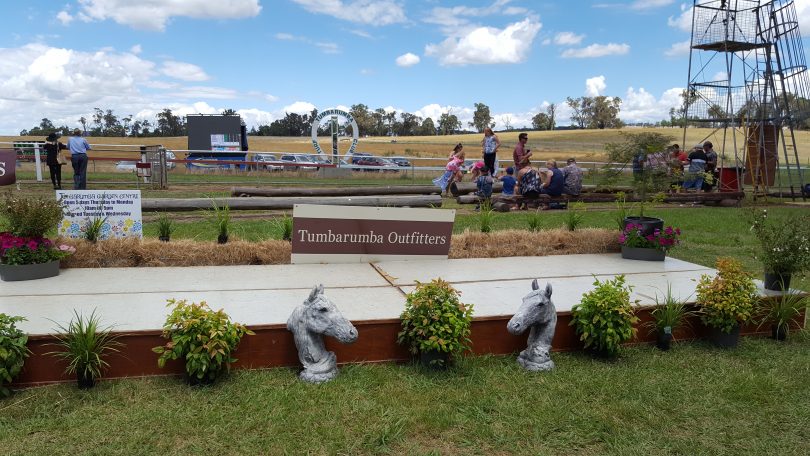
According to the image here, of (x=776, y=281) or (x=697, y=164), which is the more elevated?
(x=697, y=164)

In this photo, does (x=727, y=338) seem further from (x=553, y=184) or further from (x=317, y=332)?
(x=553, y=184)

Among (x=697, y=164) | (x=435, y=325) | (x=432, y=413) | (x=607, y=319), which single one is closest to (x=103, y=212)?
(x=435, y=325)

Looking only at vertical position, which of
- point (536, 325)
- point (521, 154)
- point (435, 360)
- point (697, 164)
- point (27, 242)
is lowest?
point (435, 360)

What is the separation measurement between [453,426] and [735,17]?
1622 centimetres

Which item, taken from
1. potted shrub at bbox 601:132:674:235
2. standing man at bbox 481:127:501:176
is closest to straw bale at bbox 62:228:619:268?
potted shrub at bbox 601:132:674:235

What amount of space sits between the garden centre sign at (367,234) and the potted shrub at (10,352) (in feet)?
9.69

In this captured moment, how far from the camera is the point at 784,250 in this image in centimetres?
504

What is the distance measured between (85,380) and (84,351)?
19 cm

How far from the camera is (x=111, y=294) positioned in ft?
15.9

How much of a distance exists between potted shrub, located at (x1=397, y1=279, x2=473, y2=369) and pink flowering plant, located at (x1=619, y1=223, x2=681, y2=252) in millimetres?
3944

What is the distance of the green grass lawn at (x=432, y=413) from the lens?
9.95ft

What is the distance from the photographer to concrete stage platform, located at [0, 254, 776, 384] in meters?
3.86

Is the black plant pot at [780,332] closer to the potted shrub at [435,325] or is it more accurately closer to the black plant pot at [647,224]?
the black plant pot at [647,224]

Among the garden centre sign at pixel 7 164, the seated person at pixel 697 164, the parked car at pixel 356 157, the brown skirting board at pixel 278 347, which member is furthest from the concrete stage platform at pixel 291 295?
the parked car at pixel 356 157
